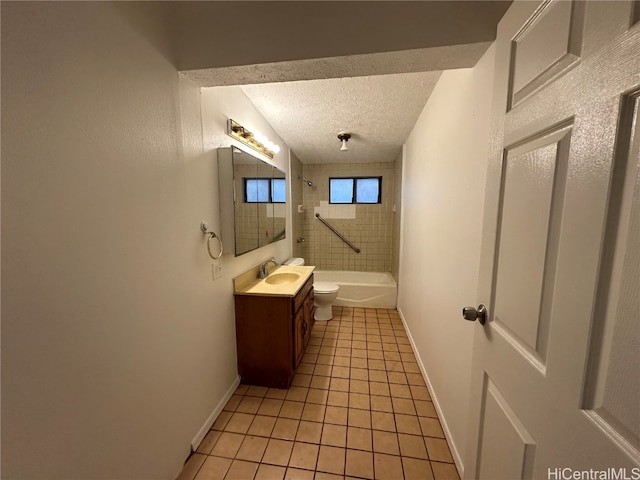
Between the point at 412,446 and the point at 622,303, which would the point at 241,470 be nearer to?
the point at 412,446

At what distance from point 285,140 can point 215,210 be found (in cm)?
180

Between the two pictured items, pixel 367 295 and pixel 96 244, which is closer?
pixel 96 244

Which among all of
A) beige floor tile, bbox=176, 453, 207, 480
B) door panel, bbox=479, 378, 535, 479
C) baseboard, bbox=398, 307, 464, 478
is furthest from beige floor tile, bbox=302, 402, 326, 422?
door panel, bbox=479, 378, 535, 479

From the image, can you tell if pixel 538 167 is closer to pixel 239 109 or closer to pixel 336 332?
pixel 239 109

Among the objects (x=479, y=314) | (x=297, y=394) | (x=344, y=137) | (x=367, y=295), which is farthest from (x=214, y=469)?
Result: (x=344, y=137)

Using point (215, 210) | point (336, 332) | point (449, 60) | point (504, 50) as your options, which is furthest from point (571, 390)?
point (336, 332)

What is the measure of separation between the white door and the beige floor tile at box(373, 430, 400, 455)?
27.0 inches

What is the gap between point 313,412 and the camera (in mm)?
1646

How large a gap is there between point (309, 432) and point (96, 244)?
4.95ft

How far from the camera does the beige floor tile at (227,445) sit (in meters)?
1.36

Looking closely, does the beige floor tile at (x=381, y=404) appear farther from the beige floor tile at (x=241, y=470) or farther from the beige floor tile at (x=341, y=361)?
the beige floor tile at (x=241, y=470)

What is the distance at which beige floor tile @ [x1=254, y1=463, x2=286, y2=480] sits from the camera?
123 cm

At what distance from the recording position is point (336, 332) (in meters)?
2.76

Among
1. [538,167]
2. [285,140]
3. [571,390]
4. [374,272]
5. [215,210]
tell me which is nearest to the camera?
[571,390]
